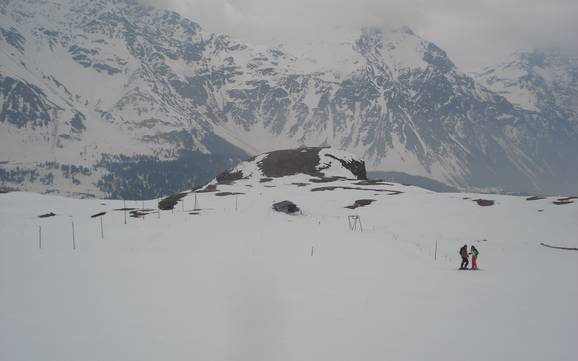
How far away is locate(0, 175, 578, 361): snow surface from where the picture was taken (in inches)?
642

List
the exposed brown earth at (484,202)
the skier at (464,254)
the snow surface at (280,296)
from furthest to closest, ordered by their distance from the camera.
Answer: the exposed brown earth at (484,202)
the skier at (464,254)
the snow surface at (280,296)

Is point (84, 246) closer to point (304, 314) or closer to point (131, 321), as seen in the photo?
point (131, 321)

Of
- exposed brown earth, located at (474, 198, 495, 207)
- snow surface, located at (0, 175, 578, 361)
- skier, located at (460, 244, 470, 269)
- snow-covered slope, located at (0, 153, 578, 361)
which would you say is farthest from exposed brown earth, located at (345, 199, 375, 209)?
skier, located at (460, 244, 470, 269)

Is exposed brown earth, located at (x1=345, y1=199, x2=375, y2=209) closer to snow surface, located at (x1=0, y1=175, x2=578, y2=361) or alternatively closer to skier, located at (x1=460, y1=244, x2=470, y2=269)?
snow surface, located at (x1=0, y1=175, x2=578, y2=361)

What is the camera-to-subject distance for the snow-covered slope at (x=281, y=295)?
16328 mm

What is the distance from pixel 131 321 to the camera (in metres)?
18.7

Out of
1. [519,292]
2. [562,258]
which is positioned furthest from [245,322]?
[562,258]

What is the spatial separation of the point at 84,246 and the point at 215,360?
30.3 metres

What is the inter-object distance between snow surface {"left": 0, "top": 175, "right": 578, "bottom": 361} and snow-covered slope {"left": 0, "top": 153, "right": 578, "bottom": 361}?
3.7 inches

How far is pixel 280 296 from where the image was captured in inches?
883

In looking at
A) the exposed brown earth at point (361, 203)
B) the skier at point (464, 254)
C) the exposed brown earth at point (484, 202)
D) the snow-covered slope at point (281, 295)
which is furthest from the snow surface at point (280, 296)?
the exposed brown earth at point (361, 203)

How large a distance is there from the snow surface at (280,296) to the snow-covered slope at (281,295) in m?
0.09

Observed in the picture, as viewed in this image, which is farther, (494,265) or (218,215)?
(218,215)

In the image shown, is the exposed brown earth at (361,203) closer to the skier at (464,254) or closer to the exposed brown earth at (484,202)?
the exposed brown earth at (484,202)
